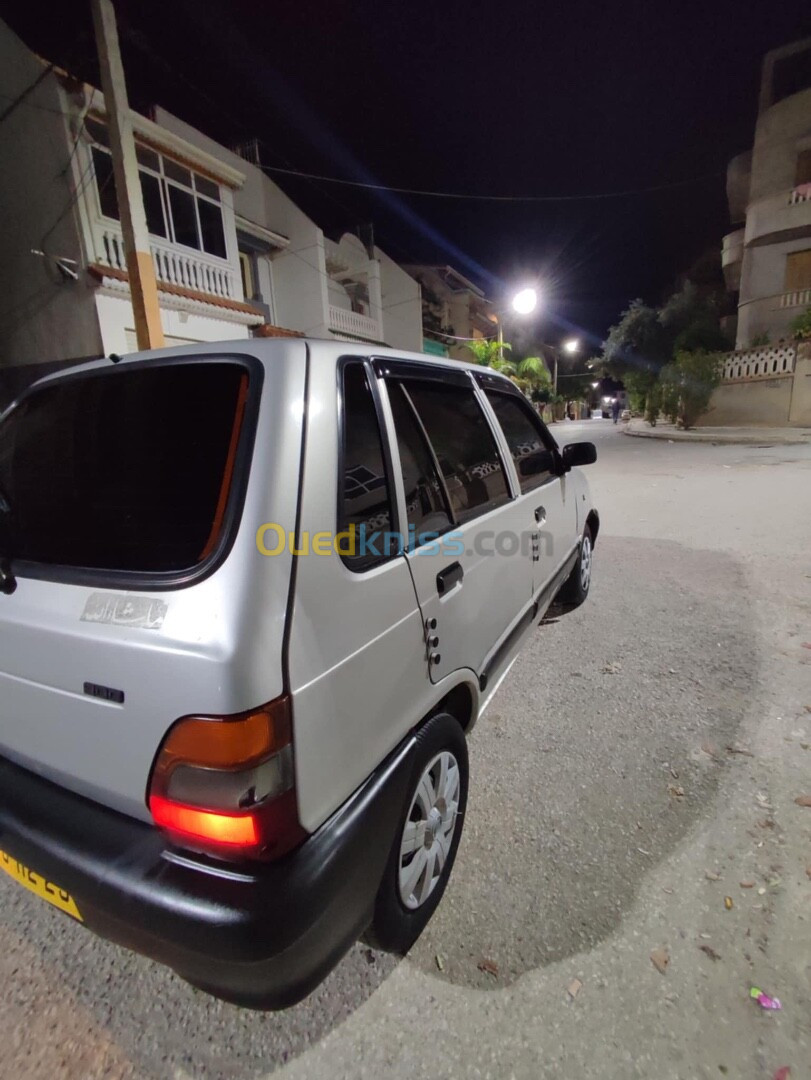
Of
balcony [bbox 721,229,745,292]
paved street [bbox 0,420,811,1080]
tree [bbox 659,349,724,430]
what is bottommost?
paved street [bbox 0,420,811,1080]

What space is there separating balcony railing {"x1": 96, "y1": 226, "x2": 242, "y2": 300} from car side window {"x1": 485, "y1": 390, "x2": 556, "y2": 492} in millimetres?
9040

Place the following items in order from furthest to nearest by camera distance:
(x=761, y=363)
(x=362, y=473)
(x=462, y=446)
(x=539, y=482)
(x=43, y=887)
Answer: (x=761, y=363) < (x=539, y=482) < (x=462, y=446) < (x=362, y=473) < (x=43, y=887)

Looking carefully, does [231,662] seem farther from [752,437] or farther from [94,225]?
[752,437]

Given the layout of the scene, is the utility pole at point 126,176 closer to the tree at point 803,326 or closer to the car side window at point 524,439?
the car side window at point 524,439

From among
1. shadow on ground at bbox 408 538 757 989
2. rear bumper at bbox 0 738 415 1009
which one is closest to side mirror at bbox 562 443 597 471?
shadow on ground at bbox 408 538 757 989

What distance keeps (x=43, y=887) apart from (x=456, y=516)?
1591mm

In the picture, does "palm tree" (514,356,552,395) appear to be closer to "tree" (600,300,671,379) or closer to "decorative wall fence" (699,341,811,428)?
"tree" (600,300,671,379)

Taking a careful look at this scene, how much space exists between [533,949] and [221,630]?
1.39 metres

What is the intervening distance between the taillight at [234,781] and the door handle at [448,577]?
71 centimetres

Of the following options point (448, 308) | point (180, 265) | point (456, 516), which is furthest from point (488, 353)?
point (456, 516)

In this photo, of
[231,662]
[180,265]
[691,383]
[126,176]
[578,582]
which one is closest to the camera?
[231,662]

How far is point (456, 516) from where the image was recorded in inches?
73.8

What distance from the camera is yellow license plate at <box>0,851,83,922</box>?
115cm

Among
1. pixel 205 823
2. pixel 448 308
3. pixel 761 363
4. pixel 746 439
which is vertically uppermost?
pixel 448 308
